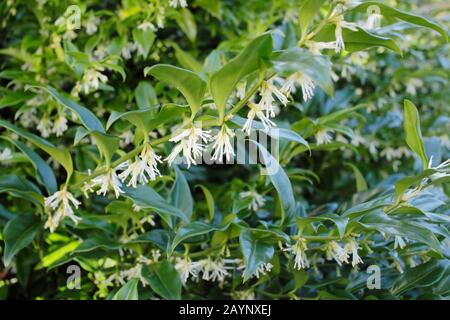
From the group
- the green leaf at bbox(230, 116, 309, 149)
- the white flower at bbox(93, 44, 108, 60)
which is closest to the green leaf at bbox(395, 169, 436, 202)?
the green leaf at bbox(230, 116, 309, 149)

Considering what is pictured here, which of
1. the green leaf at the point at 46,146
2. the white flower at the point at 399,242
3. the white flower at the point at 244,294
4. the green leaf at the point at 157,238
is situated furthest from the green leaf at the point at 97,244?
the white flower at the point at 399,242

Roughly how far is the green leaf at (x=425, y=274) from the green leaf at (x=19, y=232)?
2.10ft

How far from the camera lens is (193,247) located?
39.6 inches

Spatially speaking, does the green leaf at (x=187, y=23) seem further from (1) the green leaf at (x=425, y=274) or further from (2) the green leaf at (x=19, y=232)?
(1) the green leaf at (x=425, y=274)

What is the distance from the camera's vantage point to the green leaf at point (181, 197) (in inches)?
38.8

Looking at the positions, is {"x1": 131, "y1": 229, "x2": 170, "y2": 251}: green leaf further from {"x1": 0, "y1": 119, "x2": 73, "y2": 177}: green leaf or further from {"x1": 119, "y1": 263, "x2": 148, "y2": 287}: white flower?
{"x1": 0, "y1": 119, "x2": 73, "y2": 177}: green leaf

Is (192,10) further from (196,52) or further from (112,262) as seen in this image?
(112,262)

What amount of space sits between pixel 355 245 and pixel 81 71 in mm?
587

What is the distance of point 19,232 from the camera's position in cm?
96

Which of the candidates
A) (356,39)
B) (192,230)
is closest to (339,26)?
(356,39)

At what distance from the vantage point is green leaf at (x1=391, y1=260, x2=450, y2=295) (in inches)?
36.8

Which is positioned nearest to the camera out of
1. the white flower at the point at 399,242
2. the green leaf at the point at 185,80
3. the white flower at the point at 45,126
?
the green leaf at the point at 185,80

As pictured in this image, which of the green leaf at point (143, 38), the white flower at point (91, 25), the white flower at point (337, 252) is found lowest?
the white flower at point (337, 252)

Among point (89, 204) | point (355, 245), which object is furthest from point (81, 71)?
point (355, 245)
